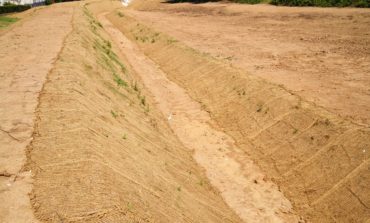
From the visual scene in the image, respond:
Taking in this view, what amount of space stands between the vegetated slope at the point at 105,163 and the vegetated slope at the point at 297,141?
2203 millimetres

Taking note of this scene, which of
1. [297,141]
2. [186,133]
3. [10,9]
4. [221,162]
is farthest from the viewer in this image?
[10,9]

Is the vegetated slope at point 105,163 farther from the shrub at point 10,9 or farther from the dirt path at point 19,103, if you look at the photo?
the shrub at point 10,9

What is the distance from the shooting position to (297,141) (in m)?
11.2

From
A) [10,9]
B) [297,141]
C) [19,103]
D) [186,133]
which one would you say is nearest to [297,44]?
[186,133]

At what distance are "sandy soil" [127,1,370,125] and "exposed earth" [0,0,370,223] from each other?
0.12m

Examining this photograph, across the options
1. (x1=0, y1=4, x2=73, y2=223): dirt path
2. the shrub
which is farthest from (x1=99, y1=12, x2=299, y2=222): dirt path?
the shrub

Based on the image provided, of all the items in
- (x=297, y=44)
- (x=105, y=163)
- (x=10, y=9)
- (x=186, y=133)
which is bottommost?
(x=186, y=133)

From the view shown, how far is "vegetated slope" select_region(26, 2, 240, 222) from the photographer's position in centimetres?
588

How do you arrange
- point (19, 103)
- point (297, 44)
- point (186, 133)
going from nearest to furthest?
point (19, 103)
point (186, 133)
point (297, 44)

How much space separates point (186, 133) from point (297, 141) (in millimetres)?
4021

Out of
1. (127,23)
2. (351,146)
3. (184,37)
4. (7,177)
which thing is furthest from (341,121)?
(127,23)

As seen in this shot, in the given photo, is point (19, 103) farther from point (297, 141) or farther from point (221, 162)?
point (297, 141)

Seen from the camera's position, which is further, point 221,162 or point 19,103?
point 221,162

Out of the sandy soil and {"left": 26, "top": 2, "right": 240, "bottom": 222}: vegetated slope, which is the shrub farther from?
{"left": 26, "top": 2, "right": 240, "bottom": 222}: vegetated slope
